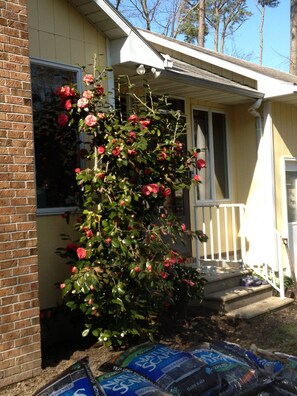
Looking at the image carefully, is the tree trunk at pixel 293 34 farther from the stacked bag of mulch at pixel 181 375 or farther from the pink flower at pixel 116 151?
the stacked bag of mulch at pixel 181 375

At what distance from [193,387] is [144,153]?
3049 millimetres

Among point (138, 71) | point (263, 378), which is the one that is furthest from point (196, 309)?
point (263, 378)

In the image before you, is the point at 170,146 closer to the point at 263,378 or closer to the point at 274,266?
the point at 263,378

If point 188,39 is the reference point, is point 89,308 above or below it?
below

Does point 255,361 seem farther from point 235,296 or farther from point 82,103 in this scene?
point 235,296

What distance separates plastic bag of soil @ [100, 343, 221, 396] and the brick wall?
6.02 ft

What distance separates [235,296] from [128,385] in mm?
4898

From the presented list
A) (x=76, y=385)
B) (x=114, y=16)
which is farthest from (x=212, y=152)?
(x=76, y=385)

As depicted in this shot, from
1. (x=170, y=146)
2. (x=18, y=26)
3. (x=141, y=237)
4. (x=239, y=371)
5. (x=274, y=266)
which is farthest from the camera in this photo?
(x=274, y=266)

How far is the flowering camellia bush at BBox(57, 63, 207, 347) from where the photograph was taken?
475 centimetres

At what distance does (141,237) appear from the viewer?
196 inches

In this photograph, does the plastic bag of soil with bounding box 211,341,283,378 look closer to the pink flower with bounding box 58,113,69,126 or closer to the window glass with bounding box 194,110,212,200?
the pink flower with bounding box 58,113,69,126

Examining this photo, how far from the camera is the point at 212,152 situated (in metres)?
9.05

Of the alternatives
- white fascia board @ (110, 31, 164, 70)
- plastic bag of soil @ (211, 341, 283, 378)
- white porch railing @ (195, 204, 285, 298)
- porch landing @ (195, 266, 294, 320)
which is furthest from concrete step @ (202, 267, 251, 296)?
plastic bag of soil @ (211, 341, 283, 378)
